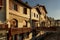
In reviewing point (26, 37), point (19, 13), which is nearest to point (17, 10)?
point (19, 13)

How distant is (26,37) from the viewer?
79.8ft

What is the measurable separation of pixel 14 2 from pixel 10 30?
727 cm

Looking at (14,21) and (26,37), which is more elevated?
(14,21)

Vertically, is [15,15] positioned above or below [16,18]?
above

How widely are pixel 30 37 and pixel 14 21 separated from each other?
7.27m

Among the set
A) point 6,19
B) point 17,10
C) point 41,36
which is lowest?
point 41,36

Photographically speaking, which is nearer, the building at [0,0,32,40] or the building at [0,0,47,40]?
the building at [0,0,47,40]

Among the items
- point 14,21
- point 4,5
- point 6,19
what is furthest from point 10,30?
point 14,21

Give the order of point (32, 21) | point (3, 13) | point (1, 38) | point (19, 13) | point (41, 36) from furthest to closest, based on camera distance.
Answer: point (41, 36)
point (32, 21)
point (19, 13)
point (3, 13)
point (1, 38)

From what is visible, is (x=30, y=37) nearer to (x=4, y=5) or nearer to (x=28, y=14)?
(x=28, y=14)

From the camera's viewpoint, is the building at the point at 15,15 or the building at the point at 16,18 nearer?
the building at the point at 16,18

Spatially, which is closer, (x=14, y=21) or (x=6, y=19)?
(x=6, y=19)

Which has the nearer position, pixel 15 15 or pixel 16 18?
pixel 15 15

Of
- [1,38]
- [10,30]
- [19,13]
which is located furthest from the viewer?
[19,13]
